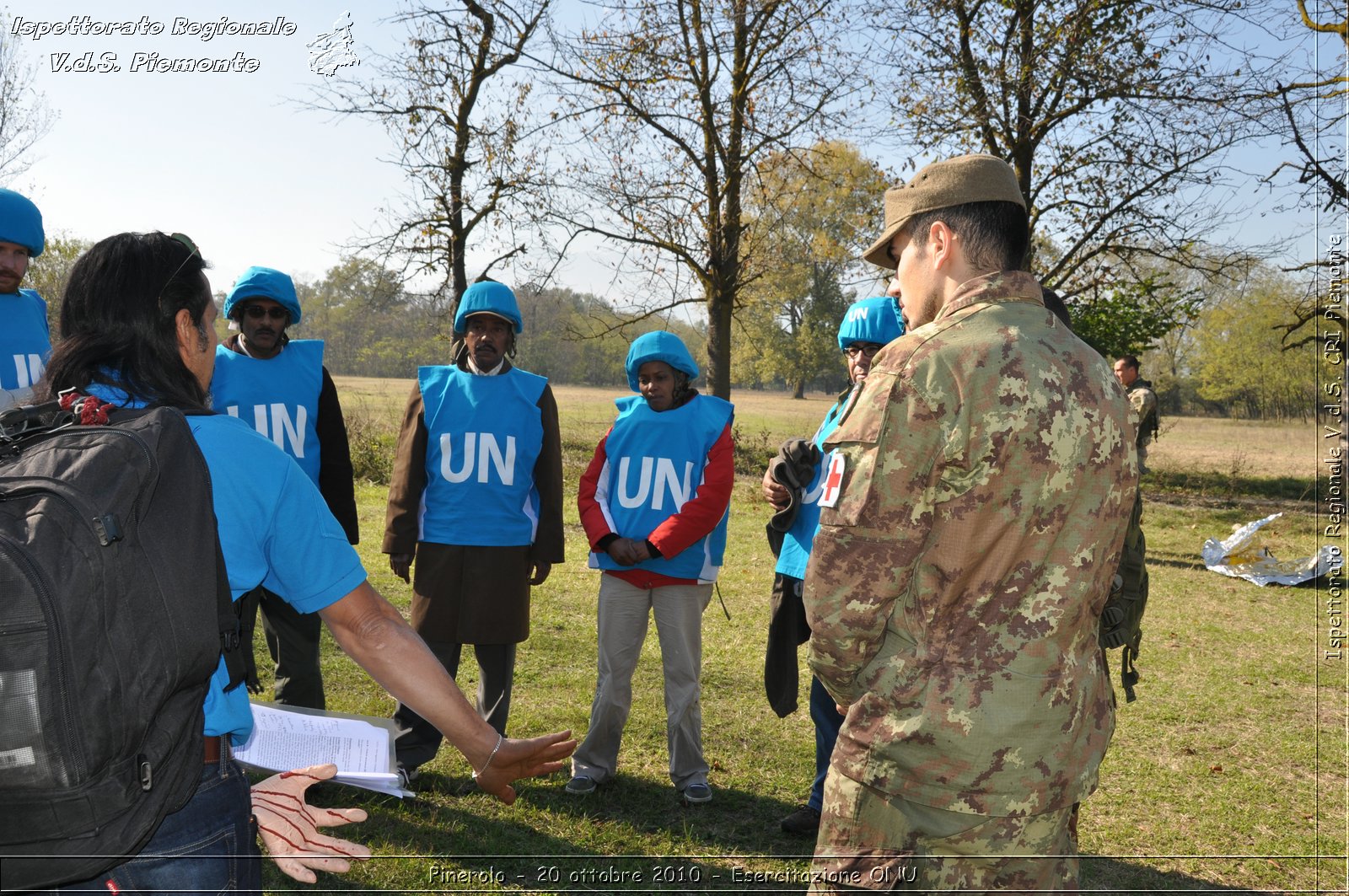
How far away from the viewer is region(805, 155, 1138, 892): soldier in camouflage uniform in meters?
1.91

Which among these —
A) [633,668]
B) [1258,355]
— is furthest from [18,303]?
[1258,355]

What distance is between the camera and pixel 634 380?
4.94 meters

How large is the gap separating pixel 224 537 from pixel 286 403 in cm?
321

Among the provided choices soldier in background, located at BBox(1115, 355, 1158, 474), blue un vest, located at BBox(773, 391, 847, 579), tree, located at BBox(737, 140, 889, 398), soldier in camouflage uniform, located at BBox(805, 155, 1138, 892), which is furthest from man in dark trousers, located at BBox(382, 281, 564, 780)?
tree, located at BBox(737, 140, 889, 398)

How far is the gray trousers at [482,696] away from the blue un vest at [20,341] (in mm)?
2247

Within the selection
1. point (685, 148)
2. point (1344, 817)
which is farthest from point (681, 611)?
point (685, 148)

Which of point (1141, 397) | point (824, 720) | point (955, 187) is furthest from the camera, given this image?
point (1141, 397)

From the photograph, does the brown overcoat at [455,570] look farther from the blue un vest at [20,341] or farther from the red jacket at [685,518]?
the blue un vest at [20,341]

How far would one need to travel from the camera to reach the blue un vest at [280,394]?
4645 millimetres

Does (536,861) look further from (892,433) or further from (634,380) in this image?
(892,433)

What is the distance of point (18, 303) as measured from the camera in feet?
14.0

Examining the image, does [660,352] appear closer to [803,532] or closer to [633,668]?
[803,532]

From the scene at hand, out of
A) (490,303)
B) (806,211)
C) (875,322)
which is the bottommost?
(875,322)

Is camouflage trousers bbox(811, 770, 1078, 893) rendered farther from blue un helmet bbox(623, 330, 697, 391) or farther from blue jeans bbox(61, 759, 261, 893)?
blue un helmet bbox(623, 330, 697, 391)
